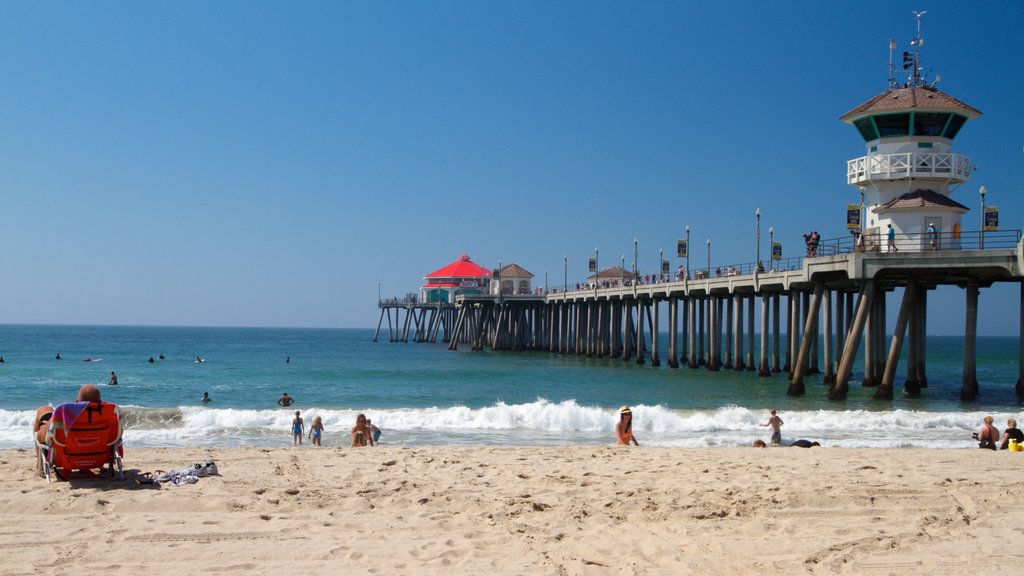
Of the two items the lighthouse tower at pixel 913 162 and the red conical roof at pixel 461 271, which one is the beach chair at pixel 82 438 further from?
the red conical roof at pixel 461 271

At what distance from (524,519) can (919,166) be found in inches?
934

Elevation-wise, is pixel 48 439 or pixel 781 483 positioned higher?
pixel 48 439

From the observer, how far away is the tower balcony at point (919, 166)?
2650 cm

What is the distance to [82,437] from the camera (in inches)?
306

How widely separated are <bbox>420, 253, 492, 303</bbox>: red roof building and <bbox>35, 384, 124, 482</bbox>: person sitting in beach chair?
66.8 meters

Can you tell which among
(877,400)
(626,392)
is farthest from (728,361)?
(877,400)

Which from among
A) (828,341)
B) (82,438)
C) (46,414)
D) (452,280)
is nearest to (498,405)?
(828,341)

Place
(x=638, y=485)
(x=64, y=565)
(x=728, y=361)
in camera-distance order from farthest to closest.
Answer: (x=728, y=361) < (x=638, y=485) < (x=64, y=565)

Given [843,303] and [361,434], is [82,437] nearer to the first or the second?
[361,434]

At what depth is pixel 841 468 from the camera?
9.78 m

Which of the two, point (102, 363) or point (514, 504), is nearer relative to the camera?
point (514, 504)

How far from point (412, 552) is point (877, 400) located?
20995mm

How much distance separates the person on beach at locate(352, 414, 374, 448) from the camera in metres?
13.6

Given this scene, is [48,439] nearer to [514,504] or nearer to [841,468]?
[514,504]
